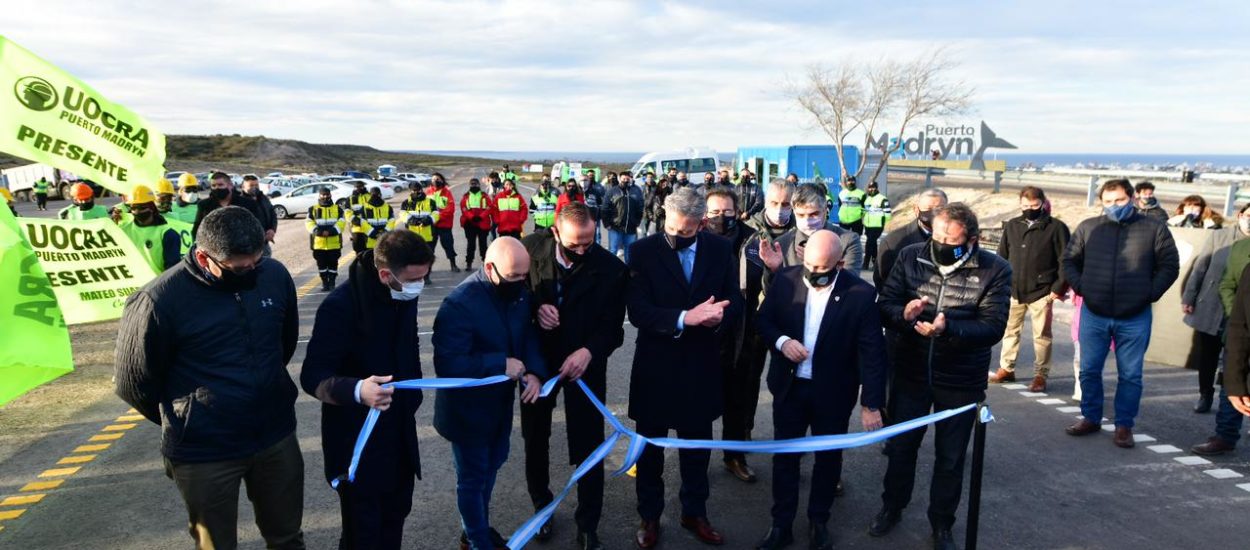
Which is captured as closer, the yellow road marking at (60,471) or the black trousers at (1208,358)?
the yellow road marking at (60,471)

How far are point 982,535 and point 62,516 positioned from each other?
5273mm

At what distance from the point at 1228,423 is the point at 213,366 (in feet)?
21.0

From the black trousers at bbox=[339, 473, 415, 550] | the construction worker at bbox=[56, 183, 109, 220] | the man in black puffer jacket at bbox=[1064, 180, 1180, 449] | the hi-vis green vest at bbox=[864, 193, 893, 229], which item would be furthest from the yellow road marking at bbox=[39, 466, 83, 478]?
the hi-vis green vest at bbox=[864, 193, 893, 229]

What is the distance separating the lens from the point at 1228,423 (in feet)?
16.8

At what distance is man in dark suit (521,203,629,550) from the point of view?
3.72 meters

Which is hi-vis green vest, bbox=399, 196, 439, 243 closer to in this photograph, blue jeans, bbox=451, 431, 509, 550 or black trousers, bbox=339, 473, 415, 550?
blue jeans, bbox=451, 431, 509, 550

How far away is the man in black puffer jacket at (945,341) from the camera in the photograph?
3.78m

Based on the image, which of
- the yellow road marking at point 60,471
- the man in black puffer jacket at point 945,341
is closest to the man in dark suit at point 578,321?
the man in black puffer jacket at point 945,341

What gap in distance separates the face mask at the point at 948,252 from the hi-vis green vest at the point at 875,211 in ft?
32.0

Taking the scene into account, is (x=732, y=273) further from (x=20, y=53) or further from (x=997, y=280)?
(x=20, y=53)

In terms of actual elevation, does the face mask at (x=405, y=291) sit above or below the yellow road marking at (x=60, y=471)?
above

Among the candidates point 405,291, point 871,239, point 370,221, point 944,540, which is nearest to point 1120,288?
point 944,540

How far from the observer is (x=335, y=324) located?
9.76 feet

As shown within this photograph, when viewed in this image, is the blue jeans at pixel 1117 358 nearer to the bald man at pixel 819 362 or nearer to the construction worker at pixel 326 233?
the bald man at pixel 819 362
